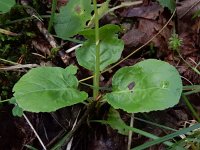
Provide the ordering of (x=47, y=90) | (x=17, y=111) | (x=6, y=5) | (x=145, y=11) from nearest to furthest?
1. (x=47, y=90)
2. (x=17, y=111)
3. (x=6, y=5)
4. (x=145, y=11)

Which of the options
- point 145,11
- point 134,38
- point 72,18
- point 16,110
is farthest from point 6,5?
point 145,11

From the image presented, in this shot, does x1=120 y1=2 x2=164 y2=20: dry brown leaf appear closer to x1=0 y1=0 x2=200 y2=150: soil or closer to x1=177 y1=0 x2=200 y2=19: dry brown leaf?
x1=0 y1=0 x2=200 y2=150: soil

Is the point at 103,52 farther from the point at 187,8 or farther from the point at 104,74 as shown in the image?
the point at 187,8

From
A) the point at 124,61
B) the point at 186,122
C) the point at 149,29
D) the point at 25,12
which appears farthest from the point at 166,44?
the point at 25,12

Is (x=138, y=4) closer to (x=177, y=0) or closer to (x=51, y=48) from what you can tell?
(x=177, y=0)

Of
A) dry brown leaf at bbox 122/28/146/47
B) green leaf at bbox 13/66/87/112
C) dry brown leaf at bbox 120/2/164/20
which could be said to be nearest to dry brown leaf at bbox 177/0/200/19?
dry brown leaf at bbox 120/2/164/20

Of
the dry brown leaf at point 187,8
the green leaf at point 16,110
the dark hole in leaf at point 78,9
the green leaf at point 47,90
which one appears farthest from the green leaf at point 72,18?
the dry brown leaf at point 187,8
